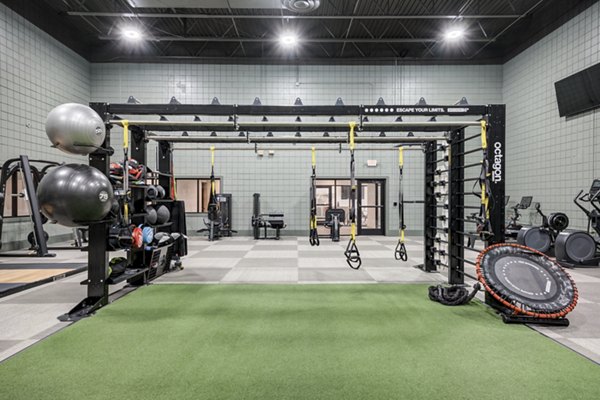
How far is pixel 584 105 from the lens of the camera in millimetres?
7207

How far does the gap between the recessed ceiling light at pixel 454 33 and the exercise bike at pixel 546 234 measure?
5.53 m

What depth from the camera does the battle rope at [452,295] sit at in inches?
137

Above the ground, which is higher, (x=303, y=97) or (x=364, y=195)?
(x=303, y=97)

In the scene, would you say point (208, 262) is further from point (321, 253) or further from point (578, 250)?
point (578, 250)

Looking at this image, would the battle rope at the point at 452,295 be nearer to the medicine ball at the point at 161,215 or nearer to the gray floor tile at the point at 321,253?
the gray floor tile at the point at 321,253

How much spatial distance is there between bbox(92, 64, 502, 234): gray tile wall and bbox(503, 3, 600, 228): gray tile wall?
119cm

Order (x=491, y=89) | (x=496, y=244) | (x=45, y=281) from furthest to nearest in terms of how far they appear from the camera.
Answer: (x=491, y=89), (x=45, y=281), (x=496, y=244)

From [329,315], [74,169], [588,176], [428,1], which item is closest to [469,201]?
[588,176]

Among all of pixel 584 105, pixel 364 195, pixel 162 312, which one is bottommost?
pixel 162 312

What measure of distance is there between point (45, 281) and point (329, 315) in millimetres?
4212

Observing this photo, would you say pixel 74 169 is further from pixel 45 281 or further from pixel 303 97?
pixel 303 97

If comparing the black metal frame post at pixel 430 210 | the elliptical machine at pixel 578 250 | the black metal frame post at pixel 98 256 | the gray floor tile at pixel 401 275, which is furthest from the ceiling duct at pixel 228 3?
the elliptical machine at pixel 578 250

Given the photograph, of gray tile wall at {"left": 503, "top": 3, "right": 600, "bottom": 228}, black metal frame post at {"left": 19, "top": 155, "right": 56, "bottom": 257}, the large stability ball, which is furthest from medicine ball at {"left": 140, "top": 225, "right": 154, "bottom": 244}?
gray tile wall at {"left": 503, "top": 3, "right": 600, "bottom": 228}

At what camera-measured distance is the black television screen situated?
272 inches
